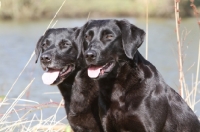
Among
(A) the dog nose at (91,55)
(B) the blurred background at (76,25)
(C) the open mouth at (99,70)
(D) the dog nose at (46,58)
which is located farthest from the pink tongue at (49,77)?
(B) the blurred background at (76,25)

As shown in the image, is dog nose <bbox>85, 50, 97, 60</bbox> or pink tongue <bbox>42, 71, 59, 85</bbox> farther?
pink tongue <bbox>42, 71, 59, 85</bbox>

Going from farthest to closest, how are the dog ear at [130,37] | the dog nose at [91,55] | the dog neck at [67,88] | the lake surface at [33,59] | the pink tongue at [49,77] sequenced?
the lake surface at [33,59] < the dog neck at [67,88] < the pink tongue at [49,77] < the dog ear at [130,37] < the dog nose at [91,55]

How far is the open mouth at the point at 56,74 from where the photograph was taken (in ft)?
15.5

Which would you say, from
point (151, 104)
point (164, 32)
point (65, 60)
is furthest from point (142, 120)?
point (164, 32)

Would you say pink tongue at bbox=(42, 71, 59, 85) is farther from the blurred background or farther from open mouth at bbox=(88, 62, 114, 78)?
the blurred background

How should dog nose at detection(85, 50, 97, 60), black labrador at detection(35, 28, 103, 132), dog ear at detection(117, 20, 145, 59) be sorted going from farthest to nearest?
black labrador at detection(35, 28, 103, 132) < dog ear at detection(117, 20, 145, 59) < dog nose at detection(85, 50, 97, 60)

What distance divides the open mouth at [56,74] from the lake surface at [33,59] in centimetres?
254

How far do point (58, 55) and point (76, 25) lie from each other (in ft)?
47.4

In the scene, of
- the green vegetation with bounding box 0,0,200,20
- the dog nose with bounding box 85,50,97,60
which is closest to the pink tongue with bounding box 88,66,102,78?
the dog nose with bounding box 85,50,97,60

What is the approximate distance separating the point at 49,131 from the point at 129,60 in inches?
73.6

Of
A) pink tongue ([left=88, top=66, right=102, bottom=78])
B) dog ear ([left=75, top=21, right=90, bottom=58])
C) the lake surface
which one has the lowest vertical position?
the lake surface

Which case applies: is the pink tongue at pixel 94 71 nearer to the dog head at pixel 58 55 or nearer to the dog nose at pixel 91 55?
the dog nose at pixel 91 55

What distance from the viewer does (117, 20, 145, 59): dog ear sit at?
4163mm

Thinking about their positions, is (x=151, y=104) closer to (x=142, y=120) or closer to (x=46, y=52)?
(x=142, y=120)
